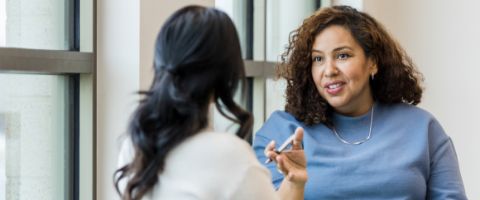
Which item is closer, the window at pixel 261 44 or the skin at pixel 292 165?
the skin at pixel 292 165

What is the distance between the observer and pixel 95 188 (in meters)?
2.19

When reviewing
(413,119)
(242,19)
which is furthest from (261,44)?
(413,119)

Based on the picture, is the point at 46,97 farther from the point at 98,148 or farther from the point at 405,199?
the point at 405,199

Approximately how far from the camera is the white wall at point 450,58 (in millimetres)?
3762

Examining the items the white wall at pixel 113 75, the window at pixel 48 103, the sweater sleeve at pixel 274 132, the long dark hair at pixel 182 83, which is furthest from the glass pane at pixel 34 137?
the long dark hair at pixel 182 83

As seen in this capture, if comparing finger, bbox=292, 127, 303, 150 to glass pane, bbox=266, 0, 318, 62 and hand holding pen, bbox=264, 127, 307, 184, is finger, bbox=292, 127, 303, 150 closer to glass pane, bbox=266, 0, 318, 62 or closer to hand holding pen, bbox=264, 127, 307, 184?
hand holding pen, bbox=264, 127, 307, 184

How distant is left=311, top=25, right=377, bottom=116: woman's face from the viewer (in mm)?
2203

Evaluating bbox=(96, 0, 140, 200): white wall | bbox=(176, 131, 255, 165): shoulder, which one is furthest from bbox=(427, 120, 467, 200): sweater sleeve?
bbox=(176, 131, 255, 165): shoulder

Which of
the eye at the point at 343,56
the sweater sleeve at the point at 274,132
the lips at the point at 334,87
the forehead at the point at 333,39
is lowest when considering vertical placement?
the sweater sleeve at the point at 274,132

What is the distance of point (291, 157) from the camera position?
174 centimetres

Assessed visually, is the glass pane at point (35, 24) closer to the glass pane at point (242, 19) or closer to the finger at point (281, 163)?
the finger at point (281, 163)

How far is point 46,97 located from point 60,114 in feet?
0.23

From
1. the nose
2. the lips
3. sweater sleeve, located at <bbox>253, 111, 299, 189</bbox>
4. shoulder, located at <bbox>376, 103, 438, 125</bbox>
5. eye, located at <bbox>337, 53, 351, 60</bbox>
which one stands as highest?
eye, located at <bbox>337, 53, 351, 60</bbox>

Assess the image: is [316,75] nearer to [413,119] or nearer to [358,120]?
[358,120]
